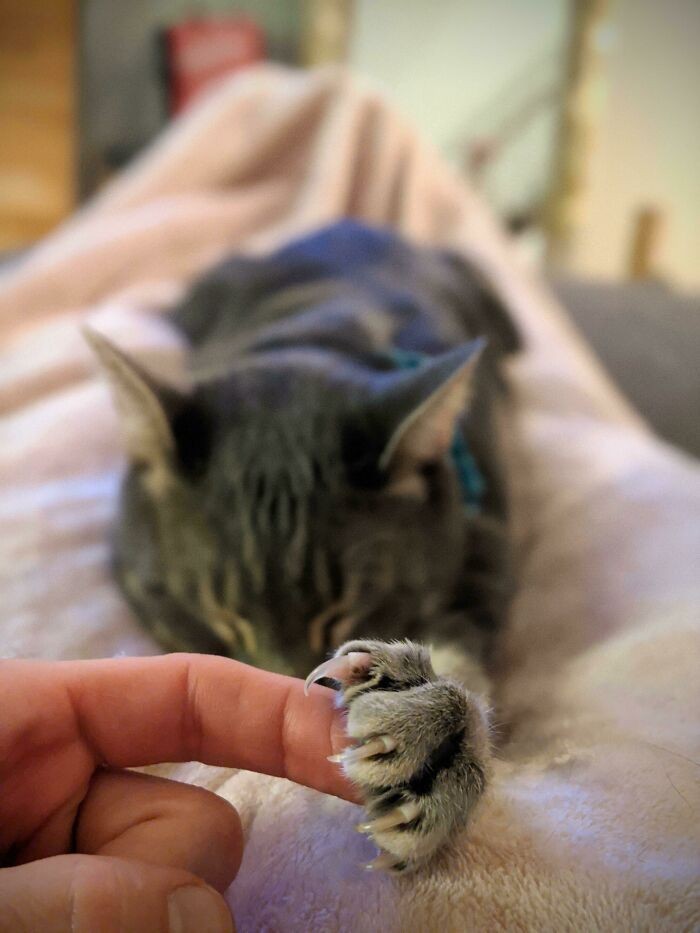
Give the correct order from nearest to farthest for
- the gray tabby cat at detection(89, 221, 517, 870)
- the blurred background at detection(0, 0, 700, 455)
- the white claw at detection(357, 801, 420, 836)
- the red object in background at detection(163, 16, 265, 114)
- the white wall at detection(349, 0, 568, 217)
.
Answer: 1. the white claw at detection(357, 801, 420, 836)
2. the gray tabby cat at detection(89, 221, 517, 870)
3. the blurred background at detection(0, 0, 700, 455)
4. the white wall at detection(349, 0, 568, 217)
5. the red object in background at detection(163, 16, 265, 114)

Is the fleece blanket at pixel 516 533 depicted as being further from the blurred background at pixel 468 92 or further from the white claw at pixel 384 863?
the blurred background at pixel 468 92

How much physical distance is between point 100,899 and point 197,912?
63 millimetres

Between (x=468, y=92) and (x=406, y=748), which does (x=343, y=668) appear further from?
(x=468, y=92)

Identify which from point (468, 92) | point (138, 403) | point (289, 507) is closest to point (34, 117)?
point (468, 92)

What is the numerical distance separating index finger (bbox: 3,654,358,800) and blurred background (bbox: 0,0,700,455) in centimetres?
257

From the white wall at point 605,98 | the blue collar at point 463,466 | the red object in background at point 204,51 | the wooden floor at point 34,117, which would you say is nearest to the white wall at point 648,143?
the white wall at point 605,98

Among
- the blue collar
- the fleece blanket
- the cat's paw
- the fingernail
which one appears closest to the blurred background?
the fleece blanket

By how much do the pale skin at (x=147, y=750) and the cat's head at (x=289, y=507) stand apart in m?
0.21

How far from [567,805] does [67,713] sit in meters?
0.35

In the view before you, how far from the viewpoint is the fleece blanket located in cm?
48

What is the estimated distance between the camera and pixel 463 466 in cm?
108

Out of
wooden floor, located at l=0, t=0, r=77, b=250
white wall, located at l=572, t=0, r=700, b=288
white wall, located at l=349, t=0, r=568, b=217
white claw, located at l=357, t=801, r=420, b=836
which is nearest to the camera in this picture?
white claw, located at l=357, t=801, r=420, b=836

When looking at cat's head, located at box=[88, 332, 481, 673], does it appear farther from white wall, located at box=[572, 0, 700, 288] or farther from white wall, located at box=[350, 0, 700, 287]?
white wall, located at box=[350, 0, 700, 287]

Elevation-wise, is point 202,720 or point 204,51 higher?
point 204,51
